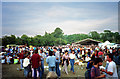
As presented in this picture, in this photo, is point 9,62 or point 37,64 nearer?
point 37,64

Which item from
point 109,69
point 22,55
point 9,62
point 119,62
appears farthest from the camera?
point 9,62

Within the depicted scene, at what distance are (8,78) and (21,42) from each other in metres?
31.3

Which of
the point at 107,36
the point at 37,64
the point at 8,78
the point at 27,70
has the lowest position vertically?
the point at 8,78

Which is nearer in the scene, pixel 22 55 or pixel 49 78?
pixel 49 78

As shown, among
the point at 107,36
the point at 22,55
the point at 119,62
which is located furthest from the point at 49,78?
the point at 107,36

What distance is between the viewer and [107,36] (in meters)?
76.8

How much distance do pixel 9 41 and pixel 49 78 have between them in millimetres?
35162

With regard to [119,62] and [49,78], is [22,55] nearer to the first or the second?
[49,78]

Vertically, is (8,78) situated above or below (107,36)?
below

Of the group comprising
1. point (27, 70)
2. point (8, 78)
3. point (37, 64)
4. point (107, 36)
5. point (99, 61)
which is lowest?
point (8, 78)

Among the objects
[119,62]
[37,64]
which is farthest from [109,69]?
[119,62]

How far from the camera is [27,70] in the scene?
7.16m

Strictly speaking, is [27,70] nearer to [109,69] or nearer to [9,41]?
[109,69]

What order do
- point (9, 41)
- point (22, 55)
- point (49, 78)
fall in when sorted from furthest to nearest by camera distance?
point (9, 41), point (22, 55), point (49, 78)
